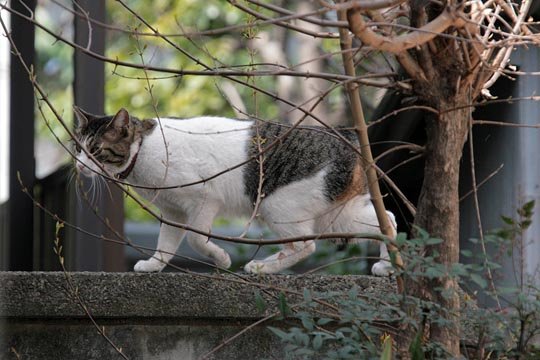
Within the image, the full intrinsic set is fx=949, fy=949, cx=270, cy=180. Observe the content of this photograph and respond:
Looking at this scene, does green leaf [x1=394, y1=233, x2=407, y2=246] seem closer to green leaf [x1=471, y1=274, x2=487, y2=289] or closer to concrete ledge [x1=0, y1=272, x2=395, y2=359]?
green leaf [x1=471, y1=274, x2=487, y2=289]

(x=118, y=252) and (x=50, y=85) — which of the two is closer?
(x=118, y=252)

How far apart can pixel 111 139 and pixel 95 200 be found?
1.19 meters

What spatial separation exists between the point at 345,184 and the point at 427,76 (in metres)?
1.44

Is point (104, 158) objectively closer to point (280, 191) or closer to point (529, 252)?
point (280, 191)

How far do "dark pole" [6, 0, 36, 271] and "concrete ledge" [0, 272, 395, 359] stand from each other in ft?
8.41

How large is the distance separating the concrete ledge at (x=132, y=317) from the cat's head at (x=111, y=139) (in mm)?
1010

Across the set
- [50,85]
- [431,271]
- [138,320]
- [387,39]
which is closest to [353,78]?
[387,39]

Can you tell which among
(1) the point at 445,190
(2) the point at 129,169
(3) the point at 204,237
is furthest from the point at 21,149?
(1) the point at 445,190

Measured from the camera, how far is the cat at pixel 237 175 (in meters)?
4.00

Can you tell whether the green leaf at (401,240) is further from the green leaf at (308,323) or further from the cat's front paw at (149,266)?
the cat's front paw at (149,266)

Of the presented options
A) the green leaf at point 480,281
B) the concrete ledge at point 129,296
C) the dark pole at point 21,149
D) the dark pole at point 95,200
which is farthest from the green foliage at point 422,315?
the dark pole at point 21,149

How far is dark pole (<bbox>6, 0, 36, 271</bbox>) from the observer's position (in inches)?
227

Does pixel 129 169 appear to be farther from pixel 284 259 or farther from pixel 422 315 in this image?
pixel 422 315

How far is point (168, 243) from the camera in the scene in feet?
13.5
